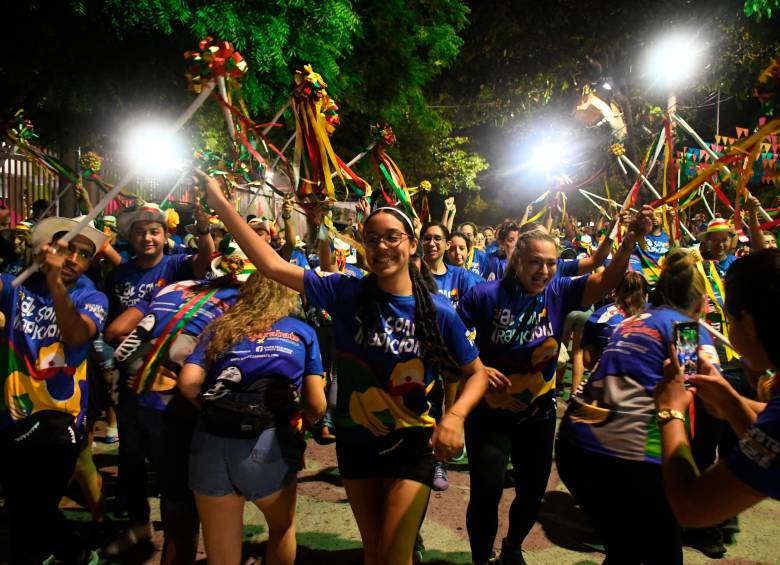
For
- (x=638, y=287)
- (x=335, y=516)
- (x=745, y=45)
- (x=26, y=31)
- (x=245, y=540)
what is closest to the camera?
(x=245, y=540)

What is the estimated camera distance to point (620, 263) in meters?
3.53

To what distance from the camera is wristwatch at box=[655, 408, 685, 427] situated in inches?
75.2

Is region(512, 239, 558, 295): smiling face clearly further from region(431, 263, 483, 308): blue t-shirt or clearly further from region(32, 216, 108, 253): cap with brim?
region(32, 216, 108, 253): cap with brim

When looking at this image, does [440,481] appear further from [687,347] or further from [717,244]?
[717,244]

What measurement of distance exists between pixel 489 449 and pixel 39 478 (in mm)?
2395

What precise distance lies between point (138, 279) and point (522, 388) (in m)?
2.99

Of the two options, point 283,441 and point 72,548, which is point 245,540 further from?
point 283,441

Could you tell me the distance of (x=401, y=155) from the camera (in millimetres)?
17797

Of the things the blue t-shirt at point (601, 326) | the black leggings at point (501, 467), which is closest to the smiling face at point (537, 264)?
the black leggings at point (501, 467)

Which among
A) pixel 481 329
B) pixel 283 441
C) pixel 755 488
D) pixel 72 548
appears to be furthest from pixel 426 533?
pixel 755 488

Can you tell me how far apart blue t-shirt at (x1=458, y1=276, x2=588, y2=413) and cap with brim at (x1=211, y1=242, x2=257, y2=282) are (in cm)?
145

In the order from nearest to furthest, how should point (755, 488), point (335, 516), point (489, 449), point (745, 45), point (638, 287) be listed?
point (755, 488) < point (489, 449) < point (335, 516) < point (638, 287) < point (745, 45)

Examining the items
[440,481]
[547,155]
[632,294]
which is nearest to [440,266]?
[632,294]

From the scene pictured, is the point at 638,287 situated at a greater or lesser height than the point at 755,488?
greater
